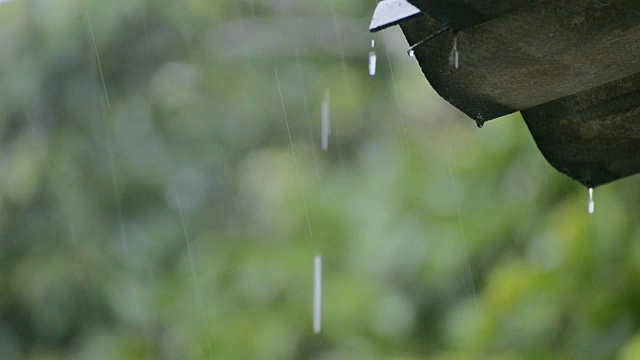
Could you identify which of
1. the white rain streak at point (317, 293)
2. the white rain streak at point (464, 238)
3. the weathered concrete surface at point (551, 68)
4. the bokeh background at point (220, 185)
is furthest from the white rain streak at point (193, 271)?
the weathered concrete surface at point (551, 68)

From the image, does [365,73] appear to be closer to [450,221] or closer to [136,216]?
[136,216]

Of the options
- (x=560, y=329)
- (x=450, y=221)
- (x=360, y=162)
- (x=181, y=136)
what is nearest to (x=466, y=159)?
(x=450, y=221)

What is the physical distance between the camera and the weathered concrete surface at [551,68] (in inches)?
42.4

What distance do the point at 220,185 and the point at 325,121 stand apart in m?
0.87

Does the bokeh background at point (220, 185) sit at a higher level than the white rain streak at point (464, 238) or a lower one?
lower

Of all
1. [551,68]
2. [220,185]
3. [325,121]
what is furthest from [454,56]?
[220,185]

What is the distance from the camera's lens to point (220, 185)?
623cm

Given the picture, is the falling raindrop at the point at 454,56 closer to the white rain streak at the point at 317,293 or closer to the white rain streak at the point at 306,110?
the white rain streak at the point at 317,293

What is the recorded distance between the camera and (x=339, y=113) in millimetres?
5852

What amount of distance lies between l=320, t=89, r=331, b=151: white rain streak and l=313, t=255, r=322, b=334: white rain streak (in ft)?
4.95

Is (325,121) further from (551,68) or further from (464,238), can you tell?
(551,68)

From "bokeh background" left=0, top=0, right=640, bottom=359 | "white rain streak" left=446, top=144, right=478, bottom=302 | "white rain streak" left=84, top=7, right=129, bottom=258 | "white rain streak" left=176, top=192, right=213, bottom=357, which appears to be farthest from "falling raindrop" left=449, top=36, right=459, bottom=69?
"white rain streak" left=84, top=7, right=129, bottom=258

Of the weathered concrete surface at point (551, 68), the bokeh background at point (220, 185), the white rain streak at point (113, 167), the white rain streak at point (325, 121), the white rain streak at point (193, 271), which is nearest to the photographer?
the weathered concrete surface at point (551, 68)

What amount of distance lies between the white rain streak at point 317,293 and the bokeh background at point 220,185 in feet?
0.11
